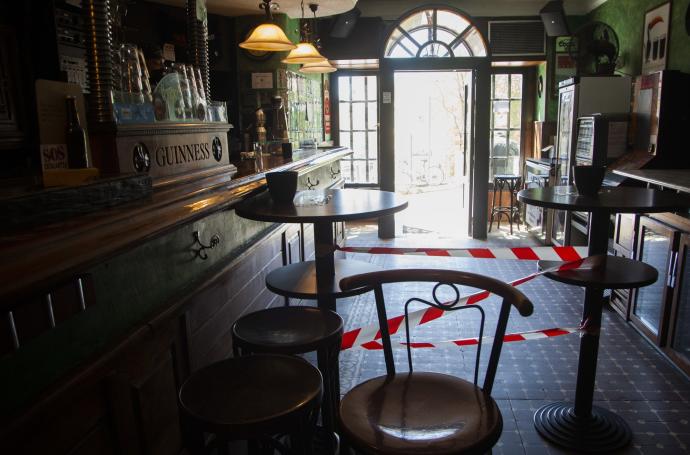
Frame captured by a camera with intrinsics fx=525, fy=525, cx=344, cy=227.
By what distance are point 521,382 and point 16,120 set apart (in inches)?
130

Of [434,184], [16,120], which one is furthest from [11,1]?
[434,184]

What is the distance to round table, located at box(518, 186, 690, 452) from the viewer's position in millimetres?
2084

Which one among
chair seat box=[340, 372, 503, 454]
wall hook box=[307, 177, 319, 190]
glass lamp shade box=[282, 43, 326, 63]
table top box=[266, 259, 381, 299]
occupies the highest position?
glass lamp shade box=[282, 43, 326, 63]

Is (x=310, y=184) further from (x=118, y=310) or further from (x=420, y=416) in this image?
(x=420, y=416)

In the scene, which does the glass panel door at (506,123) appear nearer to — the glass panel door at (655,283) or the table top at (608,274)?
the glass panel door at (655,283)

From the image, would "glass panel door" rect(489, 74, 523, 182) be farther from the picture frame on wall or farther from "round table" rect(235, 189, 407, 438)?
"round table" rect(235, 189, 407, 438)

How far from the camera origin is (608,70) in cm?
507

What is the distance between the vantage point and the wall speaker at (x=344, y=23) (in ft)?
20.7

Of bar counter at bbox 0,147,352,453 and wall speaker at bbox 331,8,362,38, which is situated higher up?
wall speaker at bbox 331,8,362,38

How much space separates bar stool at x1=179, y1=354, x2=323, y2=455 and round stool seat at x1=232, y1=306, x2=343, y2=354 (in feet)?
0.63

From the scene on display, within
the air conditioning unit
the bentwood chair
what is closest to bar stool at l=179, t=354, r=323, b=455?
the bentwood chair

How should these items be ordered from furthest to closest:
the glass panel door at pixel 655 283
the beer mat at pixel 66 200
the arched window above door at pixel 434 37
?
the arched window above door at pixel 434 37 → the glass panel door at pixel 655 283 → the beer mat at pixel 66 200

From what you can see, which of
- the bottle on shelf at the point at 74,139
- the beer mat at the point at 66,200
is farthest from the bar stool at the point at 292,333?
the bottle on shelf at the point at 74,139

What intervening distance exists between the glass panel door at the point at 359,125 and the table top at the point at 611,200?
488 cm
